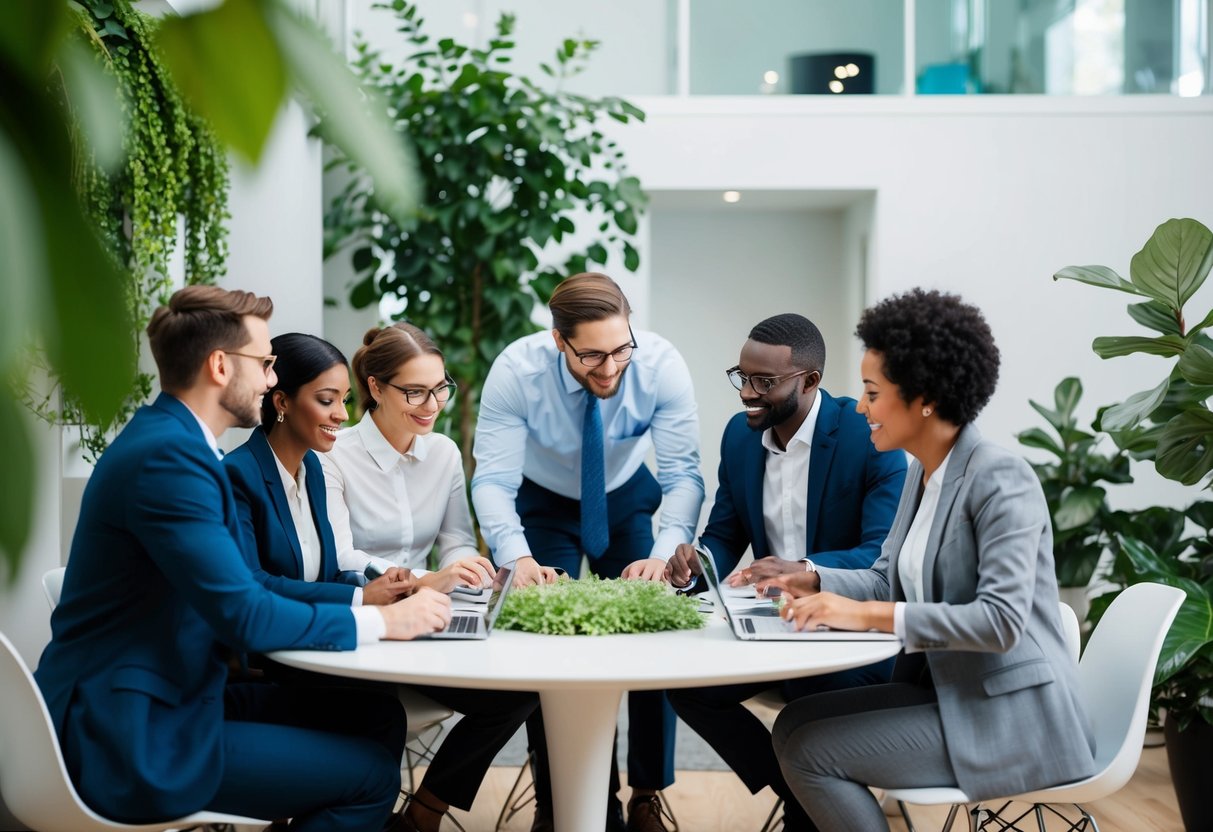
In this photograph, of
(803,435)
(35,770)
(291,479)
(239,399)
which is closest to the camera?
(35,770)

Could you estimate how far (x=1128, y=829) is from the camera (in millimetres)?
3391

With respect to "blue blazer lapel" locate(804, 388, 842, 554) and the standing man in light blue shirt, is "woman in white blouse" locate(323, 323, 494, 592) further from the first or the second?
"blue blazer lapel" locate(804, 388, 842, 554)

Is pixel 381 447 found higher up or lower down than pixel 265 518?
higher up

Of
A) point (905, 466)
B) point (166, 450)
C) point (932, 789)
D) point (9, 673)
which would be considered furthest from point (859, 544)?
point (9, 673)

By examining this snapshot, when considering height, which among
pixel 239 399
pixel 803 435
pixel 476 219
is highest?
pixel 476 219

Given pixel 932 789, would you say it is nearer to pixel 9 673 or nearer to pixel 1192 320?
pixel 9 673

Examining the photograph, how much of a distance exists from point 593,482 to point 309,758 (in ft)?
4.08

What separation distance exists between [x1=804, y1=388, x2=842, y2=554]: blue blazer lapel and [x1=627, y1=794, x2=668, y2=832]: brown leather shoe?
836mm

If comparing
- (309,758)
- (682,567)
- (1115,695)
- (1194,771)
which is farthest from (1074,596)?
(309,758)

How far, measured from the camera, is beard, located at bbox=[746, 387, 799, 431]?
2875 mm

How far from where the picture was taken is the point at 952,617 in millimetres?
2008

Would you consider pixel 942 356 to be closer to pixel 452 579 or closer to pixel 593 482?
pixel 452 579

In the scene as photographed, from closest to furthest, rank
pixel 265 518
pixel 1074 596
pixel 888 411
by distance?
1. pixel 888 411
2. pixel 265 518
3. pixel 1074 596

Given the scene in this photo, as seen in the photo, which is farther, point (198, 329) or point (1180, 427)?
point (1180, 427)
